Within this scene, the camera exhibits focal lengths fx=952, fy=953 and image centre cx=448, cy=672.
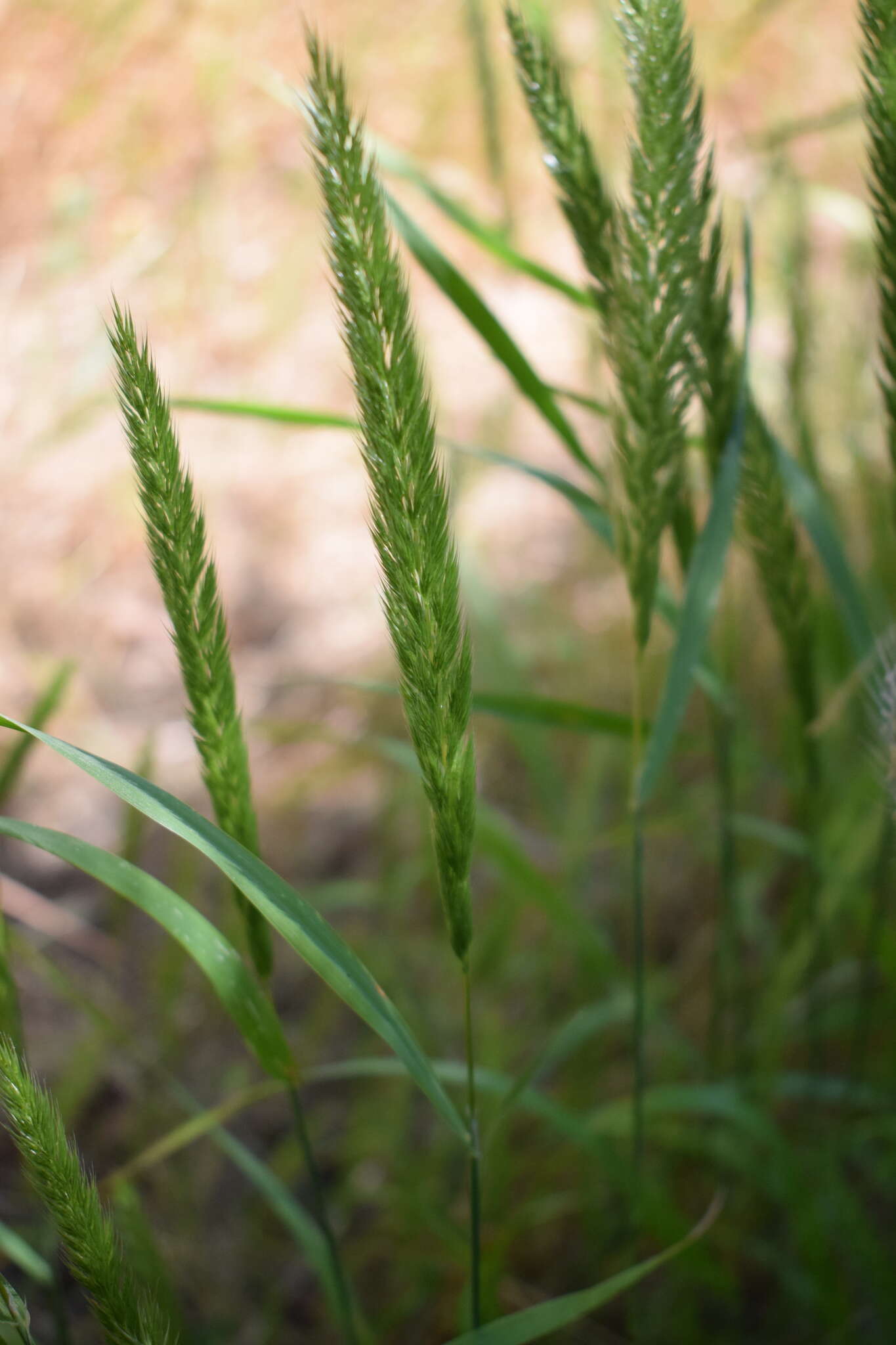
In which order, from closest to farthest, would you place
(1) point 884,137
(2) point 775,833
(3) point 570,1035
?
(1) point 884,137
(3) point 570,1035
(2) point 775,833

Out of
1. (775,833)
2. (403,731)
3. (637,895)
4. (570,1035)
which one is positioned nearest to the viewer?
(637,895)

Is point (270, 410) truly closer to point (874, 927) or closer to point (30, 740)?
point (30, 740)

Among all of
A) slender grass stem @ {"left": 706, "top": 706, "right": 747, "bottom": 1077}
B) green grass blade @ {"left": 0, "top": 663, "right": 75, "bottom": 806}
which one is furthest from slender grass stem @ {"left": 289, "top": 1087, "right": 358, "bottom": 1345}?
slender grass stem @ {"left": 706, "top": 706, "right": 747, "bottom": 1077}

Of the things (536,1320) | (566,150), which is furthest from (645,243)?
(536,1320)

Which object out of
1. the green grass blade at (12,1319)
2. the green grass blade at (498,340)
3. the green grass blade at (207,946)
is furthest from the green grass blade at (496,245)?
the green grass blade at (12,1319)

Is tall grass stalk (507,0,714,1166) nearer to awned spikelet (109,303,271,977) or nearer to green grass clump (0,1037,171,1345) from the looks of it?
awned spikelet (109,303,271,977)

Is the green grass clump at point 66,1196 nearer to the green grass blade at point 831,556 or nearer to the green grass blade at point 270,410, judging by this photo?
the green grass blade at point 270,410

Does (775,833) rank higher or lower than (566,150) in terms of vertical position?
lower
